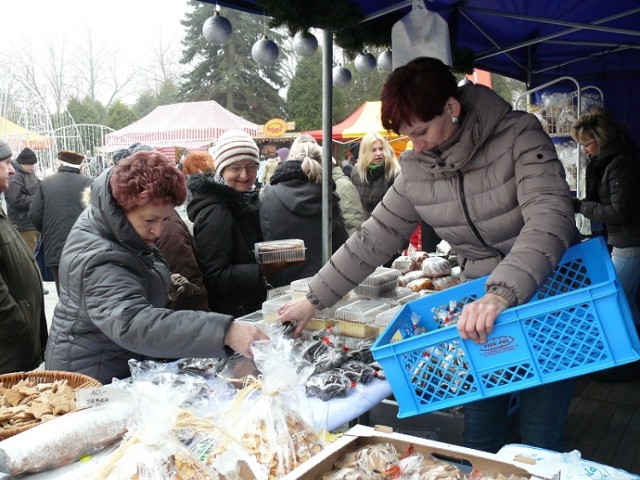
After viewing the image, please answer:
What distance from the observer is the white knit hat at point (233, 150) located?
341 centimetres

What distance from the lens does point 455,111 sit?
2.00m

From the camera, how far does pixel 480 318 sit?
1.58 metres

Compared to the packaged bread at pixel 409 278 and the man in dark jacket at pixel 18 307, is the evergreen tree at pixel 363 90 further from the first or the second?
the man in dark jacket at pixel 18 307

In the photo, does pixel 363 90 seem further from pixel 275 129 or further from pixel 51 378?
pixel 51 378

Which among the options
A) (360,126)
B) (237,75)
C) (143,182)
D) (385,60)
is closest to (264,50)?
(385,60)

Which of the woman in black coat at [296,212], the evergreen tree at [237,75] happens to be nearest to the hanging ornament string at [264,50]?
the woman in black coat at [296,212]

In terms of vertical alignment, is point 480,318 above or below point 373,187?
below

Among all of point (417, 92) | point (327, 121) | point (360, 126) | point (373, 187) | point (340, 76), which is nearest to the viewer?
point (417, 92)

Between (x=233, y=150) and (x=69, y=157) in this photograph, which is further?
(x=69, y=157)

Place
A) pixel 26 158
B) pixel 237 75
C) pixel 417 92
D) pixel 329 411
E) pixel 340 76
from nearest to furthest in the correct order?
1. pixel 329 411
2. pixel 417 92
3. pixel 340 76
4. pixel 26 158
5. pixel 237 75

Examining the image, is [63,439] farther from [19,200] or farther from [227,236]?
[19,200]

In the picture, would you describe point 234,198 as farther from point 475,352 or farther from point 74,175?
point 74,175

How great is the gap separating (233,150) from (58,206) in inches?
139

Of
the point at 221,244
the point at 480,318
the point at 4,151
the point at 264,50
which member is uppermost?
the point at 264,50
